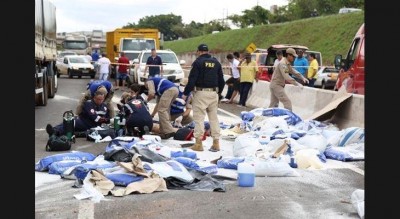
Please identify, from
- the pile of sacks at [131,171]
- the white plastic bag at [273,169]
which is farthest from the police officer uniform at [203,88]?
the white plastic bag at [273,169]

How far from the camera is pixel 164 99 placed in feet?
47.6

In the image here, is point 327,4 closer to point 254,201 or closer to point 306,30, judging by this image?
point 306,30

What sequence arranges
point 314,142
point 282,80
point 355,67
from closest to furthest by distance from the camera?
point 314,142 → point 282,80 → point 355,67

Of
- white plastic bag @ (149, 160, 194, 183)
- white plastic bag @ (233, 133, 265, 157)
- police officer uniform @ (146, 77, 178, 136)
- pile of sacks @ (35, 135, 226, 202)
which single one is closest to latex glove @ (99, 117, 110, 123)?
police officer uniform @ (146, 77, 178, 136)

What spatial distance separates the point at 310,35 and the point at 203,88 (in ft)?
143

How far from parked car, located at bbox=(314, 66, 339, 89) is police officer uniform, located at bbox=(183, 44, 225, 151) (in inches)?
911

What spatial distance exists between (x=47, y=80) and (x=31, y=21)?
20.4 m

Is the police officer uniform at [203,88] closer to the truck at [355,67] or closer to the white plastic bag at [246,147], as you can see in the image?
the white plastic bag at [246,147]

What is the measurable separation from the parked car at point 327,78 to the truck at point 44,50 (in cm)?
1348

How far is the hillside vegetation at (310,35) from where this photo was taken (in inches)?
1923

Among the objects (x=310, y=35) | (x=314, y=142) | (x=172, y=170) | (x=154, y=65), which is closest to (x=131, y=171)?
(x=172, y=170)

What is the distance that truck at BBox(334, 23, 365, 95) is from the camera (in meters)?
17.1

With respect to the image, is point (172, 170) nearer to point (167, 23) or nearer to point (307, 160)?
point (307, 160)

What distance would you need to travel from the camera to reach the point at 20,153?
524 cm
